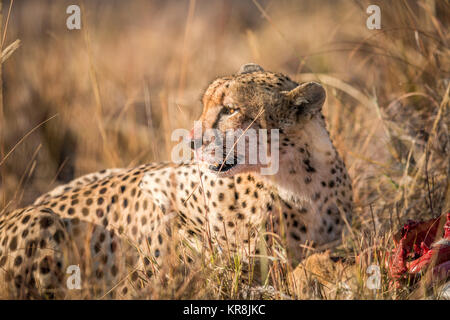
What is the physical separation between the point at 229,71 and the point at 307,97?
12.7 feet

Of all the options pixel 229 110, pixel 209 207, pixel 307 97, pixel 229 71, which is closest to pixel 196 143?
pixel 229 110

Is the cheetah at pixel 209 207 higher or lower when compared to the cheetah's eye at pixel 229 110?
lower

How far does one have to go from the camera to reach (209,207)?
2354 mm

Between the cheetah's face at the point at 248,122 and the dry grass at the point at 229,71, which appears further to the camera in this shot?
the dry grass at the point at 229,71

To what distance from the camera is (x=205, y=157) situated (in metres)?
2.16

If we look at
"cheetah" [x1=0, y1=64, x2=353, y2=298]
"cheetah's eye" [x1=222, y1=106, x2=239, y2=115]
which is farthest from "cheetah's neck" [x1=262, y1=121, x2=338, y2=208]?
"cheetah's eye" [x1=222, y1=106, x2=239, y2=115]

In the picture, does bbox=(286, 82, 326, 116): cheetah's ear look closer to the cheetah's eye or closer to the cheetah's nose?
the cheetah's eye

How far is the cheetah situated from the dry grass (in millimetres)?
133

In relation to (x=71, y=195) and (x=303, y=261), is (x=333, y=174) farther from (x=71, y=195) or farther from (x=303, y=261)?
(x=71, y=195)

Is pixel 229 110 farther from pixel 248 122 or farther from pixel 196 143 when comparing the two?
pixel 196 143

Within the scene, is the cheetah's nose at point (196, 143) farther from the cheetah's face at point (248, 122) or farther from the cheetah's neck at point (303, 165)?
the cheetah's neck at point (303, 165)

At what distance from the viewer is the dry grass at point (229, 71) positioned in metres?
2.42

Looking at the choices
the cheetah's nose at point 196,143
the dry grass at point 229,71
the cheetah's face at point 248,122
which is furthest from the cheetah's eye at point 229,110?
the dry grass at point 229,71
